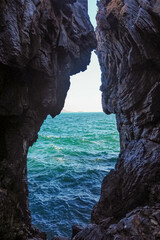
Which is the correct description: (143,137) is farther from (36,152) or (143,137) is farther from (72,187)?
(36,152)

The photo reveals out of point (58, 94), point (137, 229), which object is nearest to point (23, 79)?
point (58, 94)

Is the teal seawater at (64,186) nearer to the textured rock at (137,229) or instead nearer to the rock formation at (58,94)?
the rock formation at (58,94)

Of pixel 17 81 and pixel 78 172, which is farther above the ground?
pixel 17 81

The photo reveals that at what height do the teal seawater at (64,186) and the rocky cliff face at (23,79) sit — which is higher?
the rocky cliff face at (23,79)

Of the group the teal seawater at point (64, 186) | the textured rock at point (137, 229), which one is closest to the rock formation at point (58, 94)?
the textured rock at point (137, 229)

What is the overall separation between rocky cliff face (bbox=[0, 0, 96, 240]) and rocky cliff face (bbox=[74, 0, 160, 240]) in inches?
174

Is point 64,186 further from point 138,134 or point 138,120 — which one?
point 138,120

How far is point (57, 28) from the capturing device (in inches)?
576

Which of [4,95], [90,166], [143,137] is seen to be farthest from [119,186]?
[90,166]

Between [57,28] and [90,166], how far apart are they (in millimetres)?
20311

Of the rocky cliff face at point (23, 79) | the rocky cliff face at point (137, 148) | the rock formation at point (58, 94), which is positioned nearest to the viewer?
the rocky cliff face at point (137, 148)

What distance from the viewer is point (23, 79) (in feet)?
37.2

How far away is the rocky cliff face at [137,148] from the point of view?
7898 millimetres

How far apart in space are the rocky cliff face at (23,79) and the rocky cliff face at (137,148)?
4.41 metres
